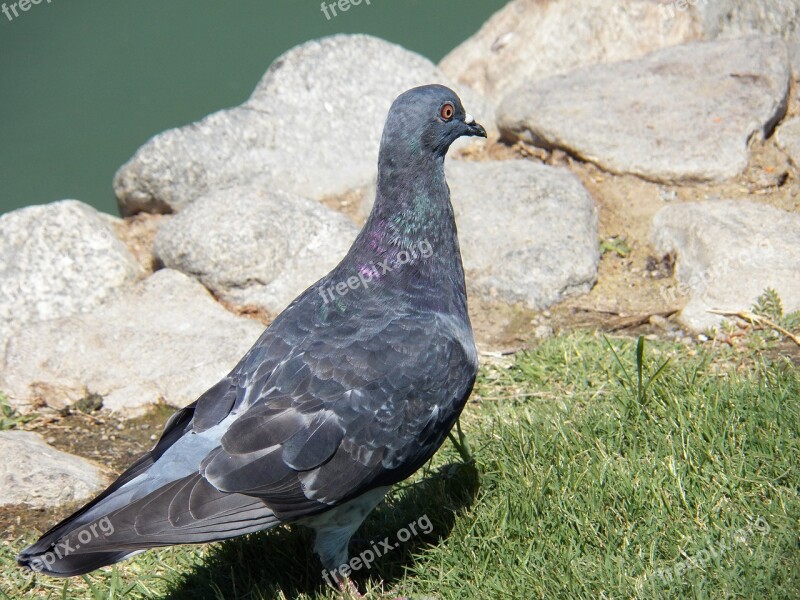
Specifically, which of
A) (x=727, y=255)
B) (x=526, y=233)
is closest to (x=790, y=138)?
(x=727, y=255)

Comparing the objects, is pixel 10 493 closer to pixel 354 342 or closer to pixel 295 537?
pixel 295 537

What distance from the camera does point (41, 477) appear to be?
4172 millimetres

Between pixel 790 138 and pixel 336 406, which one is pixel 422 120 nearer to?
pixel 336 406

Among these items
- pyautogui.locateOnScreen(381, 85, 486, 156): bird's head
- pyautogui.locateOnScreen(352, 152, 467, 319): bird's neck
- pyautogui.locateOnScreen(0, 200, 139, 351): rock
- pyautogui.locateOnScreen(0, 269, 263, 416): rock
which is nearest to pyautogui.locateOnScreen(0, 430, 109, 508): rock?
pyautogui.locateOnScreen(0, 269, 263, 416): rock

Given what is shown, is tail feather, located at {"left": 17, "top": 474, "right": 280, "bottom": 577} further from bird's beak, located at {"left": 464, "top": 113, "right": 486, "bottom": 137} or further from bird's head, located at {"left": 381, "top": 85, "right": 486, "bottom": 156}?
bird's beak, located at {"left": 464, "top": 113, "right": 486, "bottom": 137}

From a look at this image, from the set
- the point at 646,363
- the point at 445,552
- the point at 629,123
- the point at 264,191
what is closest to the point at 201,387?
the point at 264,191

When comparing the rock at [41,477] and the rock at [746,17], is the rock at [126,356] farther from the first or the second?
the rock at [746,17]

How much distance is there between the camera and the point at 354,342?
11.2 feet

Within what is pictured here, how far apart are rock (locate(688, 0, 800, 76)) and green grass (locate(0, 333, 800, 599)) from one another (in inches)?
139

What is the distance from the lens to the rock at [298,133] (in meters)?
6.28

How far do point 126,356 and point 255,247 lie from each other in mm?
992

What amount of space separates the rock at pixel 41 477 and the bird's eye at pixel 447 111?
90.1 inches

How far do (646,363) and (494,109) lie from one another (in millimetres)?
3152

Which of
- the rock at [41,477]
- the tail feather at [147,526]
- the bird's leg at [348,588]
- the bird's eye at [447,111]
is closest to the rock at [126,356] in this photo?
the rock at [41,477]
